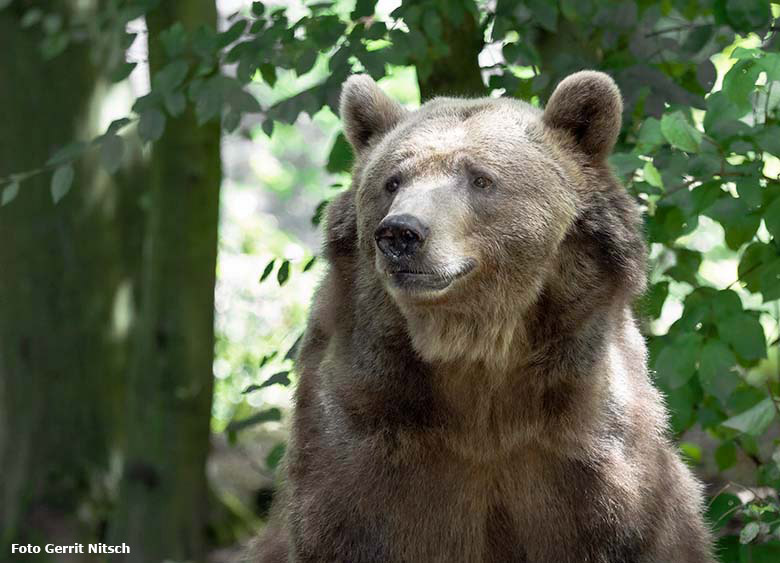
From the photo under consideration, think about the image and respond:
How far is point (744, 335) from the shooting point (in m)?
4.33

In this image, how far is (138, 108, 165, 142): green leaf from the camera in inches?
201

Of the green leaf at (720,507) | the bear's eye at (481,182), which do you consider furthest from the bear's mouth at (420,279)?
the green leaf at (720,507)

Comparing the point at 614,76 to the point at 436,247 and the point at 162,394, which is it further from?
the point at 162,394

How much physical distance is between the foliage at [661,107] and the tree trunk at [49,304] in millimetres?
2067

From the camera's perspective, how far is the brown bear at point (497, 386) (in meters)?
3.80

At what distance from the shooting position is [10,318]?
826 centimetres

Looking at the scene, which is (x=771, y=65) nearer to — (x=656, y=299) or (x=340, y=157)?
(x=656, y=299)

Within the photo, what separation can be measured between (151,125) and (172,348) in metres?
2.91

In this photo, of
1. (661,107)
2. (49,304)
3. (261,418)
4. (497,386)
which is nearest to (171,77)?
(261,418)

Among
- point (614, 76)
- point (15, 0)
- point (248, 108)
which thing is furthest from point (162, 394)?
point (614, 76)

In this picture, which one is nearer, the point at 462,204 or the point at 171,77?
the point at 462,204

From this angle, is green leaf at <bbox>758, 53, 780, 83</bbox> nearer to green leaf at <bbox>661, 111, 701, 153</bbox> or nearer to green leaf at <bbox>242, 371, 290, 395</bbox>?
green leaf at <bbox>661, 111, 701, 153</bbox>

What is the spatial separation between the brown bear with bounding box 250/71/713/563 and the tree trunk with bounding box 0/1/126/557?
469 cm

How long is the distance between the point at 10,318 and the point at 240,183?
42.6 feet
